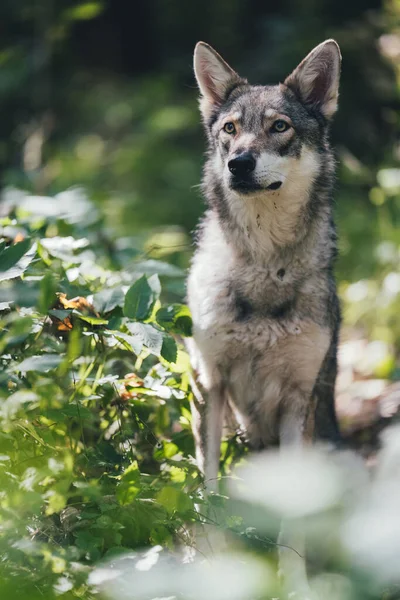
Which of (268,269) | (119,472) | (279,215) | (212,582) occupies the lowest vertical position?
(212,582)

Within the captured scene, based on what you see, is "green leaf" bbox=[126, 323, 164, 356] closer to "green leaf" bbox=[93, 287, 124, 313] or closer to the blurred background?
"green leaf" bbox=[93, 287, 124, 313]

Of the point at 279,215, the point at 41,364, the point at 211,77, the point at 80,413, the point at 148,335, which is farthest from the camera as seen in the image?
the point at 211,77

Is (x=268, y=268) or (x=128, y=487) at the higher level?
(x=268, y=268)

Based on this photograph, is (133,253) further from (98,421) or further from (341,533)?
(341,533)

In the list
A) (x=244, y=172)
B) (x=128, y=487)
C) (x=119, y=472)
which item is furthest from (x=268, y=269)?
(x=128, y=487)

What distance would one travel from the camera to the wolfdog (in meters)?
3.20

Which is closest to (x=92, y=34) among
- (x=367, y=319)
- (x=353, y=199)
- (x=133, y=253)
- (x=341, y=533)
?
(x=353, y=199)

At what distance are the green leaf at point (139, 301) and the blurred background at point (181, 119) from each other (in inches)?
103

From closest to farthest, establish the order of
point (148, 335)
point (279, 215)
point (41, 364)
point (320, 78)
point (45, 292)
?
point (45, 292), point (41, 364), point (148, 335), point (279, 215), point (320, 78)

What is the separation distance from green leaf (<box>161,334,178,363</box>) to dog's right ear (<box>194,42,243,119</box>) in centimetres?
157

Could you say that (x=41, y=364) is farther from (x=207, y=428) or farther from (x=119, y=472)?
(x=207, y=428)

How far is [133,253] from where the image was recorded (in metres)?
3.96

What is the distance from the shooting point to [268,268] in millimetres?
3332

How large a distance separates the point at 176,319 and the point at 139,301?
497mm
